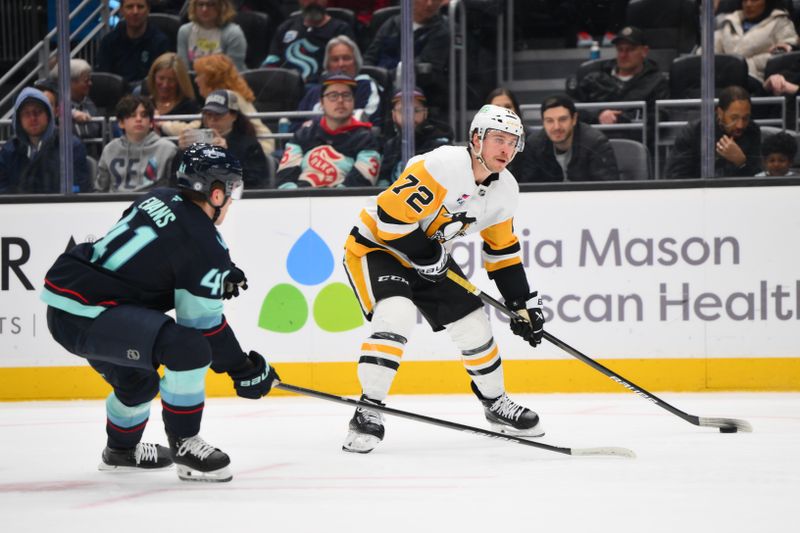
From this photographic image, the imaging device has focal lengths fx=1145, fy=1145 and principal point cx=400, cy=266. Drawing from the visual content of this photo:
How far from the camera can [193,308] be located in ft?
10.7

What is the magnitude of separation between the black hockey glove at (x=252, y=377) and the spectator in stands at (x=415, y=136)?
231cm

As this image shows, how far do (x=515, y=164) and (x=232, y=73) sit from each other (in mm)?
1535

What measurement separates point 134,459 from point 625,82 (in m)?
3.14

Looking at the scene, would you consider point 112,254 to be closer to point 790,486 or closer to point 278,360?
point 790,486

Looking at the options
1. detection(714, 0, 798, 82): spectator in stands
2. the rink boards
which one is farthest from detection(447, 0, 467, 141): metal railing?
detection(714, 0, 798, 82): spectator in stands

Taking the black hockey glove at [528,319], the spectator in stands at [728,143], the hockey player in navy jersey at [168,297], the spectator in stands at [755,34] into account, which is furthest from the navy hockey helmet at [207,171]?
the spectator in stands at [755,34]

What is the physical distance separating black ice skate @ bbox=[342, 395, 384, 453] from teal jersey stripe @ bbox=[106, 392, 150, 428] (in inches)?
29.8

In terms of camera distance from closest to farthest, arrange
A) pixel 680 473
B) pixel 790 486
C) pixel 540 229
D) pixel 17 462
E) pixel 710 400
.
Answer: pixel 790 486 → pixel 680 473 → pixel 17 462 → pixel 710 400 → pixel 540 229

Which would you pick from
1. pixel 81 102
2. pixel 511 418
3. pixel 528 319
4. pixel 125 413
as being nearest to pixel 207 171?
pixel 125 413

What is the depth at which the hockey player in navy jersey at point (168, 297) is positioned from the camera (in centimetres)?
321

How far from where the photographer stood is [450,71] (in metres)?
5.66

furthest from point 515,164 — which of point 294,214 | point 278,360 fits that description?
point 278,360

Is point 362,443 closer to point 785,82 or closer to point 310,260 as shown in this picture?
point 310,260

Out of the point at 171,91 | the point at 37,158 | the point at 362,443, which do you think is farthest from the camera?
the point at 171,91
